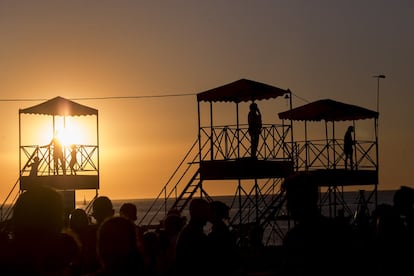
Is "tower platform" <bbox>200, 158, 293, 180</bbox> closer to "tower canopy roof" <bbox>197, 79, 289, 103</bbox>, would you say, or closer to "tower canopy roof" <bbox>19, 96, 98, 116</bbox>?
"tower canopy roof" <bbox>197, 79, 289, 103</bbox>

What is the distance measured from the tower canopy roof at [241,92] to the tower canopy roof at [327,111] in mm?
5526

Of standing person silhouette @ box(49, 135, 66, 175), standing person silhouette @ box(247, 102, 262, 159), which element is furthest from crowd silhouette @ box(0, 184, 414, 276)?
standing person silhouette @ box(49, 135, 66, 175)

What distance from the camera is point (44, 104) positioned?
115ft

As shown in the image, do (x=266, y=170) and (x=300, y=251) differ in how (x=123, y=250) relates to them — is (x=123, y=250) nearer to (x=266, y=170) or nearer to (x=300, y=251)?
(x=300, y=251)

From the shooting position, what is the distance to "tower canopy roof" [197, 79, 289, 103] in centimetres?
2942

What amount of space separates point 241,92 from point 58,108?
30.2 feet

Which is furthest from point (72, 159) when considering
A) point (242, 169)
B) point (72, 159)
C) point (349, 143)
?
point (349, 143)

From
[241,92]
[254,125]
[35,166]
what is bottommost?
[35,166]

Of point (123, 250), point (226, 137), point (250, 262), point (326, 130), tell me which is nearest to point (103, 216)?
point (123, 250)

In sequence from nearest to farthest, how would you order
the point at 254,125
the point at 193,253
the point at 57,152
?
the point at 193,253, the point at 254,125, the point at 57,152

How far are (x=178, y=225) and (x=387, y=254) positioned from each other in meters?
3.44

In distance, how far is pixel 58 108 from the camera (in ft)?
116

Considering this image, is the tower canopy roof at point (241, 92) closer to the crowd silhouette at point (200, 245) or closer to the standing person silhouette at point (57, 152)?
the standing person silhouette at point (57, 152)

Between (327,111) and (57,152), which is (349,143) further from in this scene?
(57,152)
